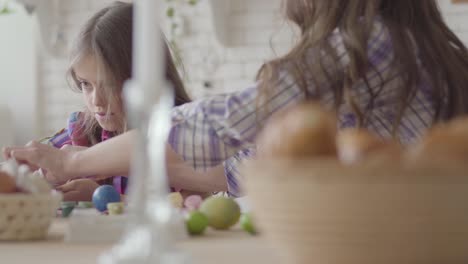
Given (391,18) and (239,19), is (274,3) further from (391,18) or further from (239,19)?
(391,18)

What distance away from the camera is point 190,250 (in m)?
0.90

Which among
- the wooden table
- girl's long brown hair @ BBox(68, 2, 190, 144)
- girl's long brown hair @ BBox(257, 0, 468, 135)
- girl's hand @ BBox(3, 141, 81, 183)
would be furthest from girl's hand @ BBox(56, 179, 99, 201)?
the wooden table

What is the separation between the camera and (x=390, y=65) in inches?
56.4

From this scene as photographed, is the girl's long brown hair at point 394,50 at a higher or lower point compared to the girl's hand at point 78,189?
higher

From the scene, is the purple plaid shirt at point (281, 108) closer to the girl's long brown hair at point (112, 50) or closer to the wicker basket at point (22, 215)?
the wicker basket at point (22, 215)

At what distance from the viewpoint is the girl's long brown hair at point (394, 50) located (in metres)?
1.38

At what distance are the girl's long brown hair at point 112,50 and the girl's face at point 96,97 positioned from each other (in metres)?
0.01

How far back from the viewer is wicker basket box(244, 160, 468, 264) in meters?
0.60

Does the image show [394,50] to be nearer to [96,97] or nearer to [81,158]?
[81,158]

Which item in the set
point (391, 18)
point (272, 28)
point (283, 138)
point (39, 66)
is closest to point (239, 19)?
point (272, 28)

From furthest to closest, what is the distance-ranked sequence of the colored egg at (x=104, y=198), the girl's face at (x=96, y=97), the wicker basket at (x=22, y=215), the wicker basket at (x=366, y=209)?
the girl's face at (x=96, y=97) → the colored egg at (x=104, y=198) → the wicker basket at (x=22, y=215) → the wicker basket at (x=366, y=209)

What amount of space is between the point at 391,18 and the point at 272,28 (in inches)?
86.5

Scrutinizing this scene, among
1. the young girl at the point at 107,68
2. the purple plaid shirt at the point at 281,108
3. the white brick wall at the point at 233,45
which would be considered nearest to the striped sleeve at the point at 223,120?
the purple plaid shirt at the point at 281,108

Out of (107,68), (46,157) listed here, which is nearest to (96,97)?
(107,68)
